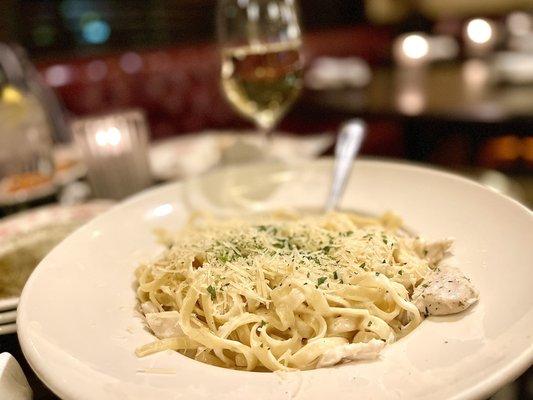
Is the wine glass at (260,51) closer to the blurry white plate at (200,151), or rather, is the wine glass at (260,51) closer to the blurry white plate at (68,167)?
the blurry white plate at (200,151)

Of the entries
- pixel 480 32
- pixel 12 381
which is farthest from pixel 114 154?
pixel 480 32

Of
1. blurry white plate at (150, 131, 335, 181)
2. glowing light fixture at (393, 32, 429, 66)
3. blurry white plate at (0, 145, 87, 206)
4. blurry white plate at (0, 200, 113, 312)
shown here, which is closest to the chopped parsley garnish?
blurry white plate at (0, 200, 113, 312)

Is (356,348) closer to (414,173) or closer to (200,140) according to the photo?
(414,173)

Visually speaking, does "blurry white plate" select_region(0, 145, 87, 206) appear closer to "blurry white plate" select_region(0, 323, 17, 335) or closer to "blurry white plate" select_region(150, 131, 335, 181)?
"blurry white plate" select_region(150, 131, 335, 181)

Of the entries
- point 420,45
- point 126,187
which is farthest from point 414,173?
point 420,45

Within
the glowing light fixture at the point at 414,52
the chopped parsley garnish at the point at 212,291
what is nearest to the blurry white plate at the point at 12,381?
the chopped parsley garnish at the point at 212,291
